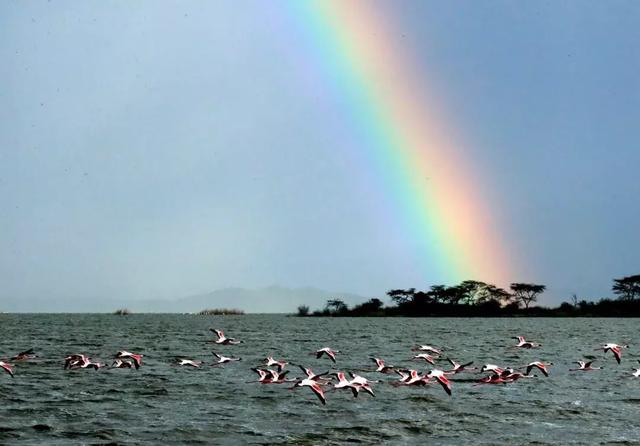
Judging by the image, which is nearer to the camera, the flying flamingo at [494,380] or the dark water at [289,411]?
the dark water at [289,411]

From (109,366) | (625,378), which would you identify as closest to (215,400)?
(109,366)

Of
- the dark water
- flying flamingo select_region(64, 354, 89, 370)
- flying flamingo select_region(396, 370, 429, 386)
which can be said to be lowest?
the dark water

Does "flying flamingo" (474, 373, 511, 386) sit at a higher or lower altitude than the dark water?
higher

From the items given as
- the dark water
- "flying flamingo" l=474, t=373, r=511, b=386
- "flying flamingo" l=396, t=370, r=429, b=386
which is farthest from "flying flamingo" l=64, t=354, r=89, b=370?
"flying flamingo" l=474, t=373, r=511, b=386

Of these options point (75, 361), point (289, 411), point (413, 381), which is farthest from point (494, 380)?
point (75, 361)

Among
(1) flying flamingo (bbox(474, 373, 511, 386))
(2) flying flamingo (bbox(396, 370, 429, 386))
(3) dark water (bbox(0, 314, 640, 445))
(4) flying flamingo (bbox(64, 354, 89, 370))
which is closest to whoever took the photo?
(3) dark water (bbox(0, 314, 640, 445))

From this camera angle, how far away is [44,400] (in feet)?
107

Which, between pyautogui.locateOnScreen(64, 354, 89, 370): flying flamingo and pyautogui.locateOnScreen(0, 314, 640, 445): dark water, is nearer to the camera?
pyautogui.locateOnScreen(0, 314, 640, 445): dark water

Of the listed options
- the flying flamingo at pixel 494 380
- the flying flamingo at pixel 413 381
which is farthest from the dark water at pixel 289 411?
the flying flamingo at pixel 494 380

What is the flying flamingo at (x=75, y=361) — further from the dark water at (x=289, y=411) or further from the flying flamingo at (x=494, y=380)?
the flying flamingo at (x=494, y=380)

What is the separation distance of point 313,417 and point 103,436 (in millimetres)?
8298

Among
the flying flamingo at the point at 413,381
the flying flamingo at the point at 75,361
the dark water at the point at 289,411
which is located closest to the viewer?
the dark water at the point at 289,411

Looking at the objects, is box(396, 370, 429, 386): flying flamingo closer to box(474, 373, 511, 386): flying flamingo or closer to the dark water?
the dark water

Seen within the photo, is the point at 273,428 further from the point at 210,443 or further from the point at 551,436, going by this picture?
the point at 551,436
